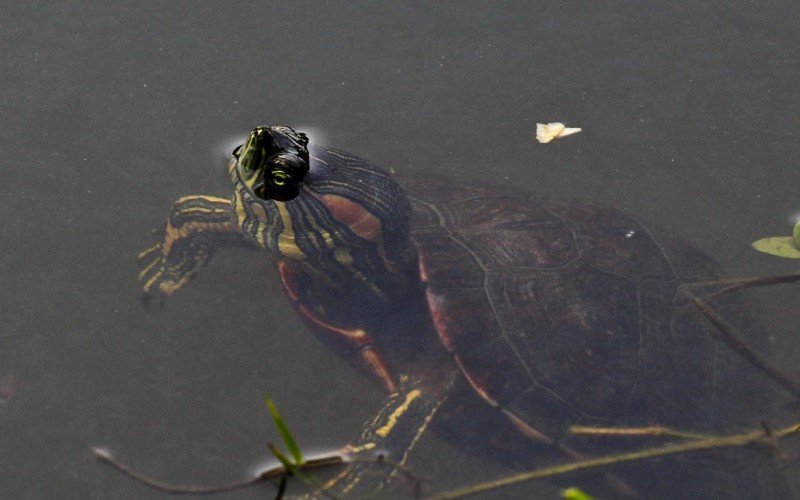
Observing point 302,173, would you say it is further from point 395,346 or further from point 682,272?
point 682,272

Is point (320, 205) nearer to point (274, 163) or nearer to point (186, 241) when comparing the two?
point (274, 163)

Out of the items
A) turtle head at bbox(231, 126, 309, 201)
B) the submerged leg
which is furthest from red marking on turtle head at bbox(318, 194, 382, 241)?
the submerged leg

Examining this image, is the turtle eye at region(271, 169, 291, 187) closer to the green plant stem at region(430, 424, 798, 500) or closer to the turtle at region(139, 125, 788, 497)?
the turtle at region(139, 125, 788, 497)

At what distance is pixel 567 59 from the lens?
6.34 meters

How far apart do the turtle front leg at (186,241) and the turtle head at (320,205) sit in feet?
1.73

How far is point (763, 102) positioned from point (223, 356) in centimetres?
436

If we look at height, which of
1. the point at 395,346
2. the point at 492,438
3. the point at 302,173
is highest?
the point at 302,173

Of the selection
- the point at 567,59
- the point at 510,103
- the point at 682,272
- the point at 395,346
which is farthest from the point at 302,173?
the point at 567,59

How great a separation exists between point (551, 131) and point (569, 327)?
7.53 ft

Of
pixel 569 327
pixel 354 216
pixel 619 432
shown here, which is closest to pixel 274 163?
pixel 354 216

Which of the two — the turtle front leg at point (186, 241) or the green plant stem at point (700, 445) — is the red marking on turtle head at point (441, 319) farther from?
the turtle front leg at point (186, 241)

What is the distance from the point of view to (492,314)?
395 centimetres

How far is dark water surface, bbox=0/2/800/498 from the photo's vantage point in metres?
4.11

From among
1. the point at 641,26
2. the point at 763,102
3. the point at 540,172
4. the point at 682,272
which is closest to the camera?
the point at 682,272
